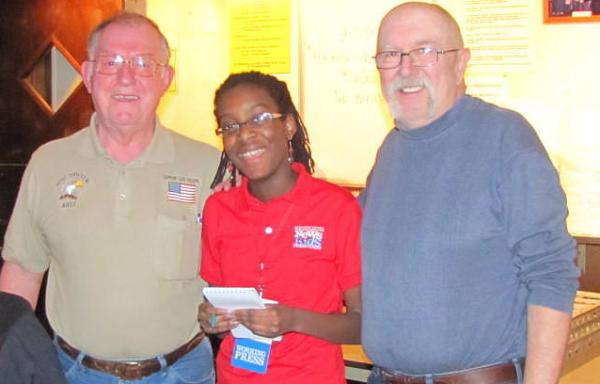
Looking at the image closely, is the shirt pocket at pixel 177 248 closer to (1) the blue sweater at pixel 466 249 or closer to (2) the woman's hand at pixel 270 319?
(2) the woman's hand at pixel 270 319

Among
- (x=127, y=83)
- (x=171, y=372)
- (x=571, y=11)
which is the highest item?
(x=571, y=11)

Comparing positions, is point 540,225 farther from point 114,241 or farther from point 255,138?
point 114,241

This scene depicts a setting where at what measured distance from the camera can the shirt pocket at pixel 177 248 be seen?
2510 millimetres

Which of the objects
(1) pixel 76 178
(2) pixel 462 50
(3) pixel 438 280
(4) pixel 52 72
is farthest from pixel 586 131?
(4) pixel 52 72

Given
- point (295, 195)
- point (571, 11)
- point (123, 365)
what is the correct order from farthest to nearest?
point (571, 11), point (123, 365), point (295, 195)

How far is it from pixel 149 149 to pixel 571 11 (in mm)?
1999

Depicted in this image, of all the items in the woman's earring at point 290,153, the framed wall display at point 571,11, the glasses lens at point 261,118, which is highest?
the framed wall display at point 571,11

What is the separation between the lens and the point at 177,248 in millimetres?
2541

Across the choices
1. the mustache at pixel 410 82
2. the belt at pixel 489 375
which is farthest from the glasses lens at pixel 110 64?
the belt at pixel 489 375

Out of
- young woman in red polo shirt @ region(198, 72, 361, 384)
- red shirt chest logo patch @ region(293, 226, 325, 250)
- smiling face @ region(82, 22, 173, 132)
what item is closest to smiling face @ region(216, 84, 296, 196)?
young woman in red polo shirt @ region(198, 72, 361, 384)

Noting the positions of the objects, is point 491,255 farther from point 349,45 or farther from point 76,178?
point 349,45

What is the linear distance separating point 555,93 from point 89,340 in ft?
7.46

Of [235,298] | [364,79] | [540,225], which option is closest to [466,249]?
[540,225]

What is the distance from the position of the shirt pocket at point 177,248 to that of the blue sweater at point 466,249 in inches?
26.3
